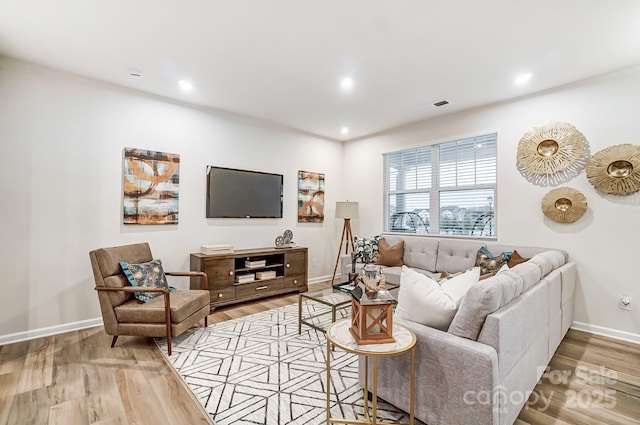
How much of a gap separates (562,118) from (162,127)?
4.84m

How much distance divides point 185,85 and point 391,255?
3526mm

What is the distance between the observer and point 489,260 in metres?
3.52

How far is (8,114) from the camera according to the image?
2.91 m

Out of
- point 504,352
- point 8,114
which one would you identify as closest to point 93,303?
point 8,114

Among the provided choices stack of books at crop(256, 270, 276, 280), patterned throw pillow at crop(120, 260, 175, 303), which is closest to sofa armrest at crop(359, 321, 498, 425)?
patterned throw pillow at crop(120, 260, 175, 303)

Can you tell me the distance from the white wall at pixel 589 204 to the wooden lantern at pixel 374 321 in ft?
10.0

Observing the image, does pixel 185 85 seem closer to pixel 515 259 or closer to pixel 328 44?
pixel 328 44

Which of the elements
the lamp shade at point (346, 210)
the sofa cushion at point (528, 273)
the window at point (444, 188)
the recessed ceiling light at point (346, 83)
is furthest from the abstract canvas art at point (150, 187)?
the sofa cushion at point (528, 273)

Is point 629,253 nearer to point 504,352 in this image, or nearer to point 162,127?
point 504,352

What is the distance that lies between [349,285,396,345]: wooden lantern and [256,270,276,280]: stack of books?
2874mm

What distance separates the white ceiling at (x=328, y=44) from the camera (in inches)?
A: 86.5

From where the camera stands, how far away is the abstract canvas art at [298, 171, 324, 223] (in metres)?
5.26

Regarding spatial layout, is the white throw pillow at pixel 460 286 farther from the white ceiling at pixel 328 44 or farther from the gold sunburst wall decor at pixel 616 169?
the gold sunburst wall decor at pixel 616 169

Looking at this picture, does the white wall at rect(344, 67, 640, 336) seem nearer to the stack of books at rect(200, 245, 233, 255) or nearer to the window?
the window
